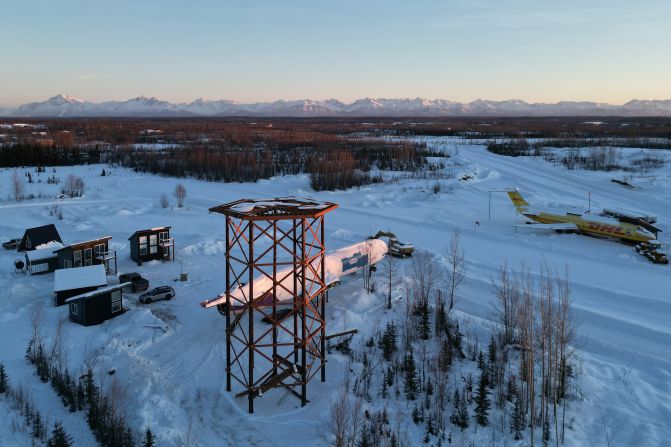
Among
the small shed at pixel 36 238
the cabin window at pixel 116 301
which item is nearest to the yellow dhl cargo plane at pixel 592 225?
the cabin window at pixel 116 301

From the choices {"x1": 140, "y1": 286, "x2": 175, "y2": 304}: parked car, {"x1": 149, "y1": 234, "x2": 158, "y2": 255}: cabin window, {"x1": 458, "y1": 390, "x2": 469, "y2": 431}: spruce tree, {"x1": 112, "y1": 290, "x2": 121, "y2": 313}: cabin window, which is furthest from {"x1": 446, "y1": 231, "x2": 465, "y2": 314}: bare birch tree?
{"x1": 149, "y1": 234, "x2": 158, "y2": 255}: cabin window

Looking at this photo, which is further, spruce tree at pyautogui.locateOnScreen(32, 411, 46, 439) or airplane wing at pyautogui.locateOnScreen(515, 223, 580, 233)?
airplane wing at pyautogui.locateOnScreen(515, 223, 580, 233)

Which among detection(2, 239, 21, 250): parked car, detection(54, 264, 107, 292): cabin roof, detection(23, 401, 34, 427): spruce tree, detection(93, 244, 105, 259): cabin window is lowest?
detection(23, 401, 34, 427): spruce tree

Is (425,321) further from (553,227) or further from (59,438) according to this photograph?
(553,227)

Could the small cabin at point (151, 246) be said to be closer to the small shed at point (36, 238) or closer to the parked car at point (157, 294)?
the small shed at point (36, 238)

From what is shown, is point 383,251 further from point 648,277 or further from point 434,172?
point 434,172

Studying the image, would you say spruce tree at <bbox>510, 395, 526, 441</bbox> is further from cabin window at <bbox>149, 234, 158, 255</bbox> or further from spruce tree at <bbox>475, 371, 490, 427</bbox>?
cabin window at <bbox>149, 234, 158, 255</bbox>

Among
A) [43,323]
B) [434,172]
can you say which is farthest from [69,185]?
[434,172]
